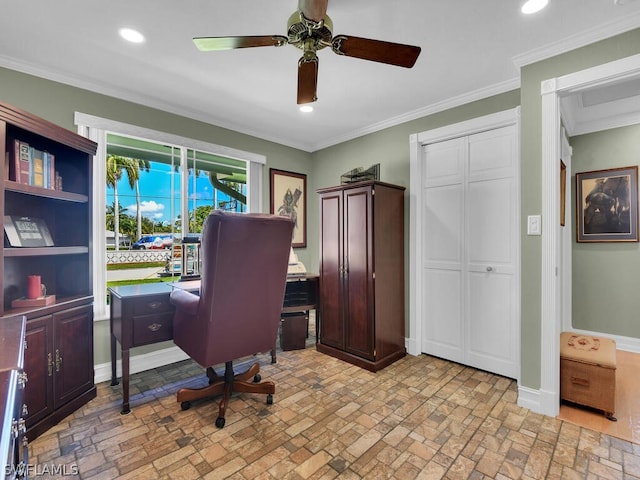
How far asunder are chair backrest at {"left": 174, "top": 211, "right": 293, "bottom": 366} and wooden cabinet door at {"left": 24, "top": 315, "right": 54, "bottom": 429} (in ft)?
2.58

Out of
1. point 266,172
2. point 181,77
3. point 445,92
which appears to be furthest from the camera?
point 266,172

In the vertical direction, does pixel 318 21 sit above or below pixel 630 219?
above

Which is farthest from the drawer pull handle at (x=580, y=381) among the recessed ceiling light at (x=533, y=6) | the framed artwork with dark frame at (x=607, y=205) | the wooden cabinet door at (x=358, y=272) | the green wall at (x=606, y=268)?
the recessed ceiling light at (x=533, y=6)

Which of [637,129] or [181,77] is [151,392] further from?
[637,129]

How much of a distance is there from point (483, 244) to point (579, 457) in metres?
1.63

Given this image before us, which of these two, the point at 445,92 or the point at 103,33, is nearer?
the point at 103,33

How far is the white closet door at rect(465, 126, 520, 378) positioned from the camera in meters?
2.69

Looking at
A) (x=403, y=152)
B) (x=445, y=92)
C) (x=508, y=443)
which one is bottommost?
(x=508, y=443)

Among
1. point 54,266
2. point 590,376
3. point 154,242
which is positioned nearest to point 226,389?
point 54,266

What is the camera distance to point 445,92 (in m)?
2.83

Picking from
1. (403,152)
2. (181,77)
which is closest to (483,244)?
(403,152)

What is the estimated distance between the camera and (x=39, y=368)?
1947 millimetres

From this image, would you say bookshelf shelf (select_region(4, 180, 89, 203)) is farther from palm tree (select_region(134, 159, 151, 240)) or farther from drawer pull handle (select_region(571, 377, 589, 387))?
drawer pull handle (select_region(571, 377, 589, 387))

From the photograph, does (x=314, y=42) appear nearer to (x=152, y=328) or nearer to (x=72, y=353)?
(x=152, y=328)
